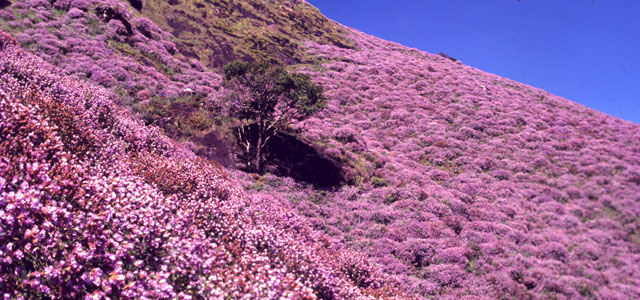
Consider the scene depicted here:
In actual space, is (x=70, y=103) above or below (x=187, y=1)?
below

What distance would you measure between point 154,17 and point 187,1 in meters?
7.94

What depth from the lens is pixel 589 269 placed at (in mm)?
11852

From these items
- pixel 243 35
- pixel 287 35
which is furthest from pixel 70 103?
pixel 287 35

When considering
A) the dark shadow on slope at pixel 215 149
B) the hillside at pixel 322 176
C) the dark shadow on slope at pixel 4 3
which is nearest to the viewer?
the hillside at pixel 322 176

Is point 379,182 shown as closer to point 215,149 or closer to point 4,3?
point 215,149

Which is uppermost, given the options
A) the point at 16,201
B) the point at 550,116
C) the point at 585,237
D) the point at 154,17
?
the point at 550,116

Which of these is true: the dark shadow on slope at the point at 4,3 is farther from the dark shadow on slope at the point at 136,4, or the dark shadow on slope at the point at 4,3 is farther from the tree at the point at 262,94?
the tree at the point at 262,94

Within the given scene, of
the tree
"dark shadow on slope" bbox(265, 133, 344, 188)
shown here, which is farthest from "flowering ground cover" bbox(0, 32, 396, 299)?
the tree

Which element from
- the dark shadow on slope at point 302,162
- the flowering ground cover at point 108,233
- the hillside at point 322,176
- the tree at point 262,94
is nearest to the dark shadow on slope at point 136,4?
the hillside at point 322,176

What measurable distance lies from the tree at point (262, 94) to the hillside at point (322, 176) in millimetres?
1816

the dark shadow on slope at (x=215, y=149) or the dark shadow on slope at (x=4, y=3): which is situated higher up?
the dark shadow on slope at (x=4, y=3)

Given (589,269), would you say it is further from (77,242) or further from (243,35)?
(243,35)

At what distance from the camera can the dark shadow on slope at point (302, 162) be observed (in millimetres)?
20078

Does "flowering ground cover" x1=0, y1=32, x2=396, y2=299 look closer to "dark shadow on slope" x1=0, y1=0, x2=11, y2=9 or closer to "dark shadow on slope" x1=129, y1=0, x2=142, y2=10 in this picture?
"dark shadow on slope" x1=0, y1=0, x2=11, y2=9
